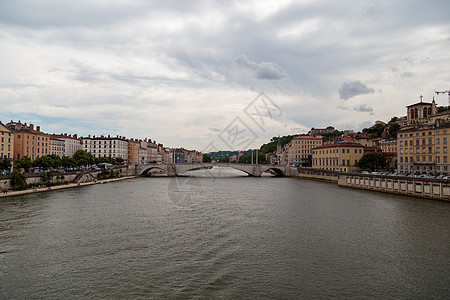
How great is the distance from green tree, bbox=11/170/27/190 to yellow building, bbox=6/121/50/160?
69.5ft

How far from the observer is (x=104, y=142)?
294 ft

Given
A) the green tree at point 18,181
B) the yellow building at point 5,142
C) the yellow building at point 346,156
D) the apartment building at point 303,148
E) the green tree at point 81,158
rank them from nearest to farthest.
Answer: the green tree at point 18,181 < the yellow building at point 5,142 < the green tree at point 81,158 < the yellow building at point 346,156 < the apartment building at point 303,148

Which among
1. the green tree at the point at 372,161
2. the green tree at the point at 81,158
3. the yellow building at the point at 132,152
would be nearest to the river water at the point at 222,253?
the green tree at the point at 372,161

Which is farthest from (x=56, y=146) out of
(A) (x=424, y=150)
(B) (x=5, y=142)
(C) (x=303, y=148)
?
(A) (x=424, y=150)

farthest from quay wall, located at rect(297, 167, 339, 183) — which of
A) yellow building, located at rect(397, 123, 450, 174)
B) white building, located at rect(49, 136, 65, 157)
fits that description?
white building, located at rect(49, 136, 65, 157)

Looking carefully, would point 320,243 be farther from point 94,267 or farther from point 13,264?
point 13,264

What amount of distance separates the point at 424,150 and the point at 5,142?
6289cm

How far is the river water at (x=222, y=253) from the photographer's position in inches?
426

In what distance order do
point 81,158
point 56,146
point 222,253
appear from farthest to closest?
1. point 56,146
2. point 81,158
3. point 222,253

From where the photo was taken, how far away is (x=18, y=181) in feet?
116

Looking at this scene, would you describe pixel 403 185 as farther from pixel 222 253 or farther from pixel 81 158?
pixel 81 158

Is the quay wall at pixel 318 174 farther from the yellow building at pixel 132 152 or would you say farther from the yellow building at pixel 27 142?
the yellow building at pixel 132 152

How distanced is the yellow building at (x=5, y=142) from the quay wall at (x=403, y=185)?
170 ft

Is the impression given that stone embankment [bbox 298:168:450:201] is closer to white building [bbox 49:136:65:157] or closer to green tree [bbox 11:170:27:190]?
green tree [bbox 11:170:27:190]
